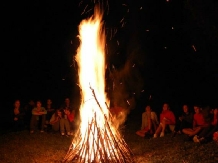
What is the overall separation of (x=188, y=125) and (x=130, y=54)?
1041 cm

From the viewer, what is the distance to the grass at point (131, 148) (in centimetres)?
810

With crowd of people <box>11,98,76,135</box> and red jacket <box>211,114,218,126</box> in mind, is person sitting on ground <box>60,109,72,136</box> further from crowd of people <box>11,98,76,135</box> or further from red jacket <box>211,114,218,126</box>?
red jacket <box>211,114,218,126</box>

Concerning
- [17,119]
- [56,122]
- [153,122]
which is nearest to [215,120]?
[153,122]

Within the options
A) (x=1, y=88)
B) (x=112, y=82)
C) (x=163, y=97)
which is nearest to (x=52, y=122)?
(x=112, y=82)

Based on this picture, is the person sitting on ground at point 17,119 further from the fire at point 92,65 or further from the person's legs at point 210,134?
the person's legs at point 210,134

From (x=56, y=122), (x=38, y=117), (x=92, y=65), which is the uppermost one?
(x=92, y=65)

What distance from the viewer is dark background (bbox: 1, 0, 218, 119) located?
18.2 meters

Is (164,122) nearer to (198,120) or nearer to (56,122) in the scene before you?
(198,120)

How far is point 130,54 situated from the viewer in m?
20.8

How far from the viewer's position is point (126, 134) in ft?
37.4

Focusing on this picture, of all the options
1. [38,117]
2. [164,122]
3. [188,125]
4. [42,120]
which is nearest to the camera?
[164,122]

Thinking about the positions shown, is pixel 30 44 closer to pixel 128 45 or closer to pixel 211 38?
pixel 128 45

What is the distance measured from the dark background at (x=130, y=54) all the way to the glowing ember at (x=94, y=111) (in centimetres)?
855

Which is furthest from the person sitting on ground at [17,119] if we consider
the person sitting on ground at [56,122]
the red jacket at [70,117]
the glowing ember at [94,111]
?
the glowing ember at [94,111]
